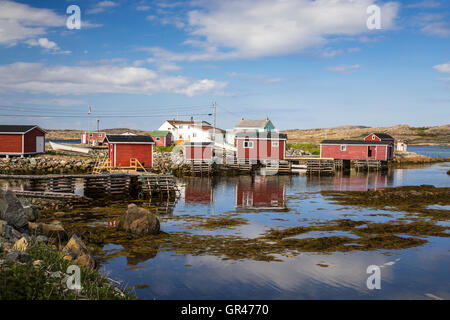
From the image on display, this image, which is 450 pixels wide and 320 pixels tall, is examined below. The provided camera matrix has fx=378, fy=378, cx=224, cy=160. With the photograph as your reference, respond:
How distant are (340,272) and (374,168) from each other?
51691 millimetres

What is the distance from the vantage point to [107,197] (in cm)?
3012

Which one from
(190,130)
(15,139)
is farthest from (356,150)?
(15,139)

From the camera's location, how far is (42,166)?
47.2 meters

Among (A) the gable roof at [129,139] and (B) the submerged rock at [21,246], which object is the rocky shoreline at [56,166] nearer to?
(A) the gable roof at [129,139]

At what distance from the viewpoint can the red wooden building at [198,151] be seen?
A: 167ft

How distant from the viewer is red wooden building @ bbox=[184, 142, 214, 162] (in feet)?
167

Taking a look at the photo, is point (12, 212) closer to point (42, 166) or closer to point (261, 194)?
point (261, 194)

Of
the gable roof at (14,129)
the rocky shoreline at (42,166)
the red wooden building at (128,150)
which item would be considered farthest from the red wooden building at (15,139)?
the red wooden building at (128,150)

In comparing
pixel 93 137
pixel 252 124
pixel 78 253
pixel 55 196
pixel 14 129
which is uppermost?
pixel 252 124

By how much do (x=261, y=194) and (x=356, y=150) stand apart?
3504 cm

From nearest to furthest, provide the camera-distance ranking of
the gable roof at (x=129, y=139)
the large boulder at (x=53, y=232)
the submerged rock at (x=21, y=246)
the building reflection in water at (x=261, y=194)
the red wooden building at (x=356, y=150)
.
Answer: the submerged rock at (x=21, y=246) < the large boulder at (x=53, y=232) < the building reflection in water at (x=261, y=194) < the gable roof at (x=129, y=139) < the red wooden building at (x=356, y=150)

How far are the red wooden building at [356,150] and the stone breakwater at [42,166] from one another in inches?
1478

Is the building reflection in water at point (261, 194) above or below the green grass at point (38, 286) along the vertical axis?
below
